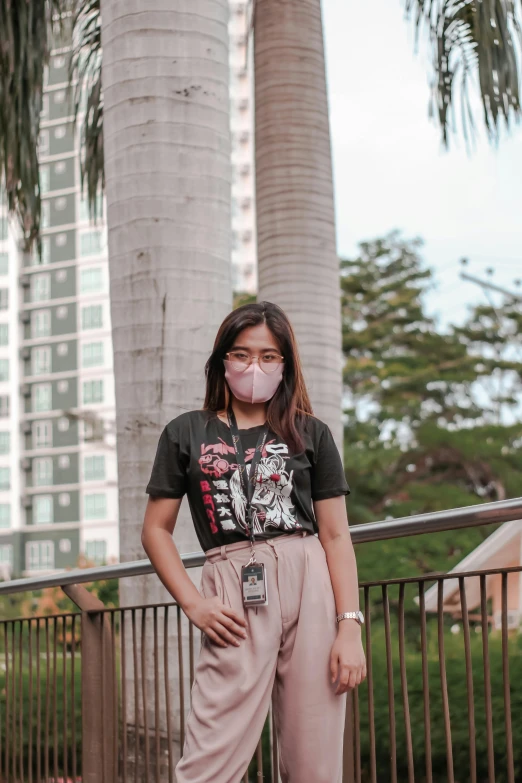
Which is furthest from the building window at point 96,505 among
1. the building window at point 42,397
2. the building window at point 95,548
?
the building window at point 42,397

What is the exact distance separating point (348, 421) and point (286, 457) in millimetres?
22945

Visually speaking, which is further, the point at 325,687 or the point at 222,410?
the point at 222,410

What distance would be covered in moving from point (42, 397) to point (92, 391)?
3.68m

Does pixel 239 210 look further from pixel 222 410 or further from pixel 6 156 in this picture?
pixel 222 410

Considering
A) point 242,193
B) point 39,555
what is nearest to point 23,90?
point 39,555

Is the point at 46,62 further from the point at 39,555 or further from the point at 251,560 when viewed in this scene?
the point at 39,555

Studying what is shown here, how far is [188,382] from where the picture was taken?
4.63 meters

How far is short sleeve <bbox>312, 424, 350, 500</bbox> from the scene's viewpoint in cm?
287

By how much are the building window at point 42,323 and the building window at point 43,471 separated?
26.8ft

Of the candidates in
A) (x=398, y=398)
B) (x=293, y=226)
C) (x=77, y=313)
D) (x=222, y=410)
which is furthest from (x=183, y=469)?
(x=77, y=313)

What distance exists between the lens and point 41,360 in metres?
69.1

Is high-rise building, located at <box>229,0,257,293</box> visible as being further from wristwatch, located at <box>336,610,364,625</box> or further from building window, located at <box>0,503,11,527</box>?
wristwatch, located at <box>336,610,364,625</box>

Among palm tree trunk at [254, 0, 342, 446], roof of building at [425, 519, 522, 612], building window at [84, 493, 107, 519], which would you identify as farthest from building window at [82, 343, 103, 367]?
palm tree trunk at [254, 0, 342, 446]

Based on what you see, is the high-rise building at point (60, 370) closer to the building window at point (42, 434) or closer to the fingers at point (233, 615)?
the building window at point (42, 434)
